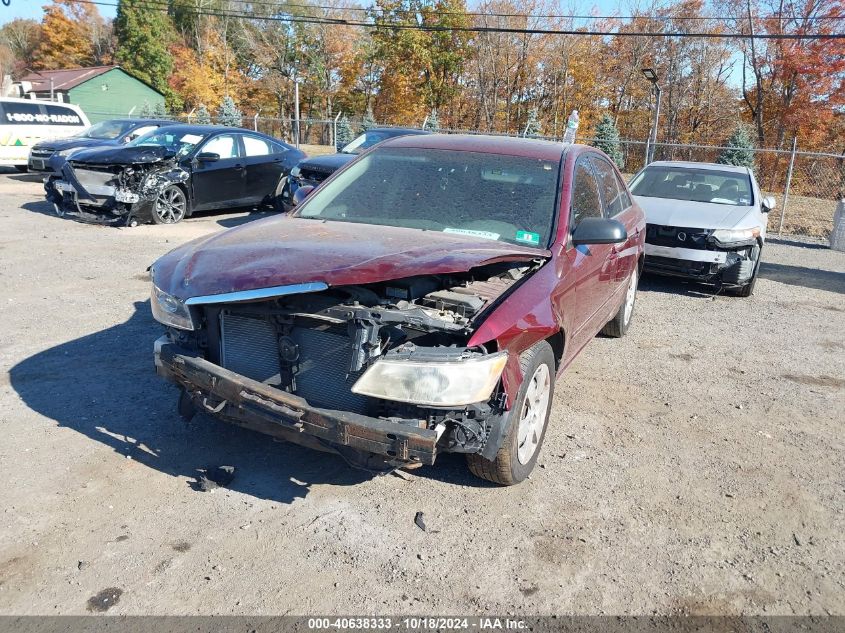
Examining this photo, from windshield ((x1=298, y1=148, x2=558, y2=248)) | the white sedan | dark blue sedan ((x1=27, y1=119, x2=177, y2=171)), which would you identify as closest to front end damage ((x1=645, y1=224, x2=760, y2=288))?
the white sedan

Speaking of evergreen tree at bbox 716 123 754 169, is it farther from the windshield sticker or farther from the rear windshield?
the windshield sticker

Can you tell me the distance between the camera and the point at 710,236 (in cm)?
805

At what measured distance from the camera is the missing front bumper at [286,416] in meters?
2.85

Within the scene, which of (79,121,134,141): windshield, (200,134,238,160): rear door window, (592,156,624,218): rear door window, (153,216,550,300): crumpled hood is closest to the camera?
(153,216,550,300): crumpled hood

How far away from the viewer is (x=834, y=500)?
12.1 feet

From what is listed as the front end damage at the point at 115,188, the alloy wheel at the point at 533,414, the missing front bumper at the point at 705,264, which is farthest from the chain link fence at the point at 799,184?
the alloy wheel at the point at 533,414

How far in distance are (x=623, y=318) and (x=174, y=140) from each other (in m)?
8.86

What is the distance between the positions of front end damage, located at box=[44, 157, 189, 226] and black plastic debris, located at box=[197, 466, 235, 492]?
26.6ft

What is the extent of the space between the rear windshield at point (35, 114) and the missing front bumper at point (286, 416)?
16.3 meters

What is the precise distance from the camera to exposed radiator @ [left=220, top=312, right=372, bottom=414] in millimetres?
3131

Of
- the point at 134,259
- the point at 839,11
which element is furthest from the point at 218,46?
the point at 134,259

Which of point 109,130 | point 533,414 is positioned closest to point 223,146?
point 109,130

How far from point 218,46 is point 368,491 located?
5607 cm

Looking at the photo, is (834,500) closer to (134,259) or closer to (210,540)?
(210,540)
